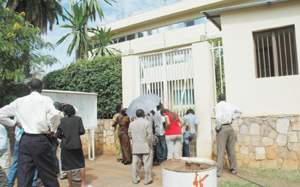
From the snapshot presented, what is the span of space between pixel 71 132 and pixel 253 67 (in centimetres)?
499

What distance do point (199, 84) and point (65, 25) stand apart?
9102 millimetres

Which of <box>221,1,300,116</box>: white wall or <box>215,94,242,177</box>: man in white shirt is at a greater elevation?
<box>221,1,300,116</box>: white wall

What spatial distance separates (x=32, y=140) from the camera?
11.9 feet

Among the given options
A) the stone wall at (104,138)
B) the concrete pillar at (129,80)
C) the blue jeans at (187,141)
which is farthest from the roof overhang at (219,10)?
the stone wall at (104,138)

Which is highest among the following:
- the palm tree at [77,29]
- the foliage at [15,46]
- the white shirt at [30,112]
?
the palm tree at [77,29]

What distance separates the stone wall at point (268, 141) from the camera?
19.7 ft

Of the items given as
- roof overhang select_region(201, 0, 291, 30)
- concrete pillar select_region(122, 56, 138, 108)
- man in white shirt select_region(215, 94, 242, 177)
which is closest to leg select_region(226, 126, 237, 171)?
man in white shirt select_region(215, 94, 242, 177)

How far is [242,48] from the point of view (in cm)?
692

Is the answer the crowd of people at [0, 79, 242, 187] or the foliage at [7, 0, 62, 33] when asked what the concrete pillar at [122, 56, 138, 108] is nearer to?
the crowd of people at [0, 79, 242, 187]

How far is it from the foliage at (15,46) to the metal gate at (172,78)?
522 cm

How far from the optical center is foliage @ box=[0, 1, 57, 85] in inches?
376

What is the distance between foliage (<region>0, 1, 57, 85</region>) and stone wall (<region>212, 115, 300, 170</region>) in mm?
8435

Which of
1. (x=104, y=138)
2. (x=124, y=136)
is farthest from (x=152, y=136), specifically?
(x=104, y=138)

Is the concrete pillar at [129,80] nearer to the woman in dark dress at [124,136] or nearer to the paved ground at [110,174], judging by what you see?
the woman in dark dress at [124,136]
